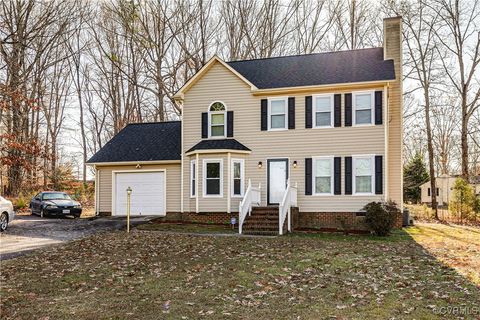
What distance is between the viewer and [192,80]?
19984mm

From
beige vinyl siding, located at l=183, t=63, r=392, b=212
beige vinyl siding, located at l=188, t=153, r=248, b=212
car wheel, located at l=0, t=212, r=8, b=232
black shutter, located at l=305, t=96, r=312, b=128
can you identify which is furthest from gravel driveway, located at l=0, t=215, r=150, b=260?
black shutter, located at l=305, t=96, r=312, b=128

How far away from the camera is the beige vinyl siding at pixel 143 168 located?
68.6 ft

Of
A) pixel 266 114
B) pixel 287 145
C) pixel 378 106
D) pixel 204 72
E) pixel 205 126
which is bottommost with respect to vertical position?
pixel 287 145

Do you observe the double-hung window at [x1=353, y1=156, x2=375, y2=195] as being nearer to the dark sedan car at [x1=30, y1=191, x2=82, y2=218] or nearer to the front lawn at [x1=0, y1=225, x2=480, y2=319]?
the front lawn at [x1=0, y1=225, x2=480, y2=319]

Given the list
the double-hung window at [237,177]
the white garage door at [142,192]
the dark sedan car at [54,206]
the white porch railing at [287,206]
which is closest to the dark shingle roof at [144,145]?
the white garage door at [142,192]

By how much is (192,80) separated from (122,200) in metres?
7.06

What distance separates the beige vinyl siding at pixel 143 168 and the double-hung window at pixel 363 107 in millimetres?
8611

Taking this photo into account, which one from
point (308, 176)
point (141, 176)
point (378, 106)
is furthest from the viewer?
point (141, 176)

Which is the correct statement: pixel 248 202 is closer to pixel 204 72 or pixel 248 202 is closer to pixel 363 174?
pixel 363 174

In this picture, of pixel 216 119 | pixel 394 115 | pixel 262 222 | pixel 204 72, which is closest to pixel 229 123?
pixel 216 119

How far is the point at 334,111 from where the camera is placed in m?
18.5

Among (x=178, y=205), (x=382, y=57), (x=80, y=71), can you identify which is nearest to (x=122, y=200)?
(x=178, y=205)

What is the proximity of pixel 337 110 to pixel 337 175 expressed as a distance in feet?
9.08

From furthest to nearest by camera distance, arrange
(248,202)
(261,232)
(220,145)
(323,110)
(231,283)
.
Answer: (220,145)
(323,110)
(248,202)
(261,232)
(231,283)
